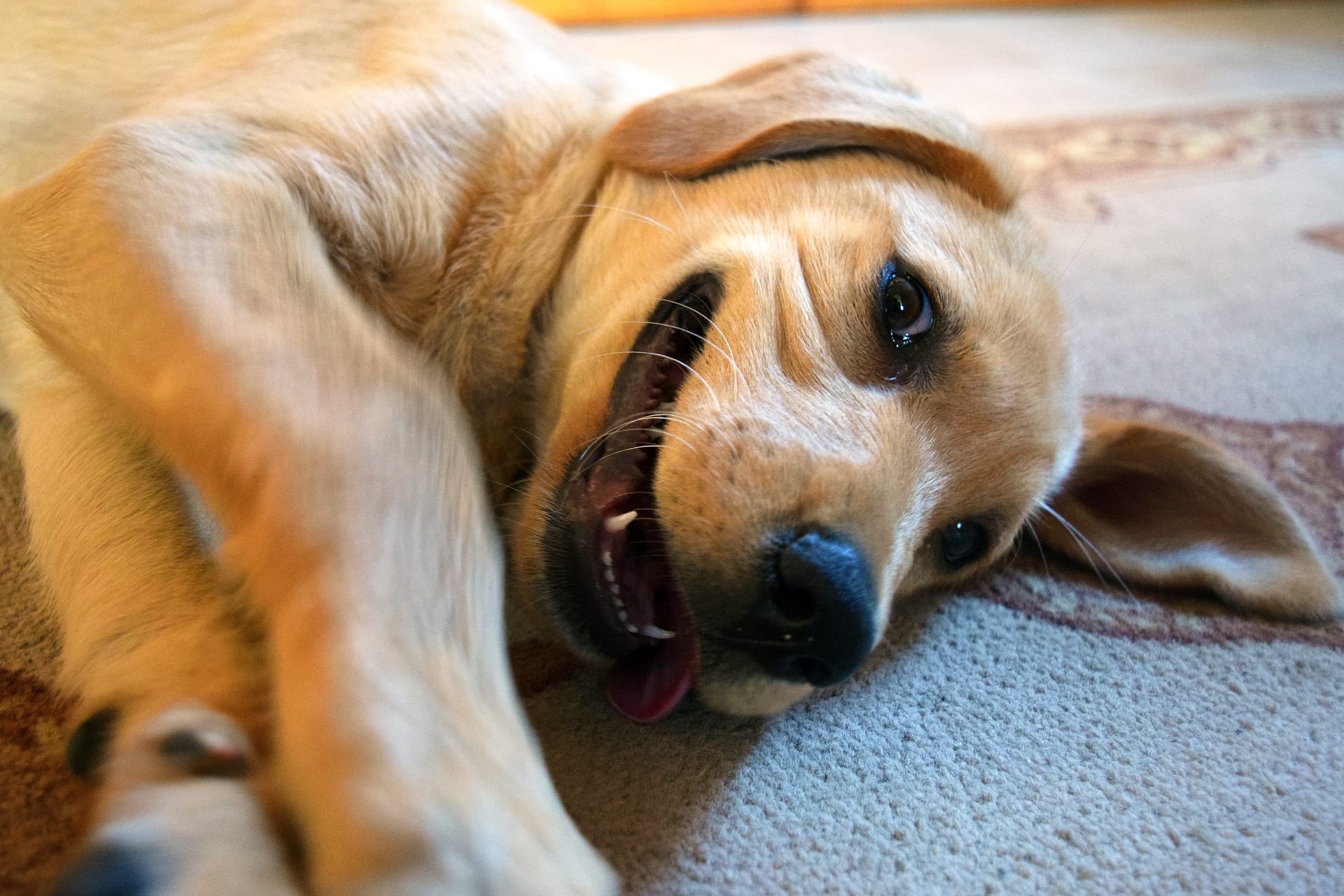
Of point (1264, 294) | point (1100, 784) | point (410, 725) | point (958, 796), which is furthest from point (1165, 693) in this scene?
point (1264, 294)

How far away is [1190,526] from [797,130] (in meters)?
0.88

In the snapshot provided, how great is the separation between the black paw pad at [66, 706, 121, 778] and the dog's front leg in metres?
0.26

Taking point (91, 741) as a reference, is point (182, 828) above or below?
above

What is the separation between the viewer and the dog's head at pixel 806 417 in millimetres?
1019

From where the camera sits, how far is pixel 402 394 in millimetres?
849

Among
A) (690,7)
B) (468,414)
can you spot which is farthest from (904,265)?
(690,7)

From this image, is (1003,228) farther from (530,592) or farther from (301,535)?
(301,535)

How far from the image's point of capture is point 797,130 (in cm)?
140

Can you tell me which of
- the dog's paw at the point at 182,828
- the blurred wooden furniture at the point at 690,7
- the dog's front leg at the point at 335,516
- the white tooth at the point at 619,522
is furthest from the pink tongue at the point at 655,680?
the blurred wooden furniture at the point at 690,7

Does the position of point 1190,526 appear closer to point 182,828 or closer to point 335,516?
point 335,516

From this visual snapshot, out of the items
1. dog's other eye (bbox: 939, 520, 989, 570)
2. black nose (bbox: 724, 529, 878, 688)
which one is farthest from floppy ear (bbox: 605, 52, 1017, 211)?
black nose (bbox: 724, 529, 878, 688)

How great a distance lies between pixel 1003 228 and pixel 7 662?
4.67 ft

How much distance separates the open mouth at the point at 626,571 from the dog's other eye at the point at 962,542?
451 mm

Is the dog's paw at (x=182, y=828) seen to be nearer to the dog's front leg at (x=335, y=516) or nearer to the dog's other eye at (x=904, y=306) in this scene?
the dog's front leg at (x=335, y=516)
